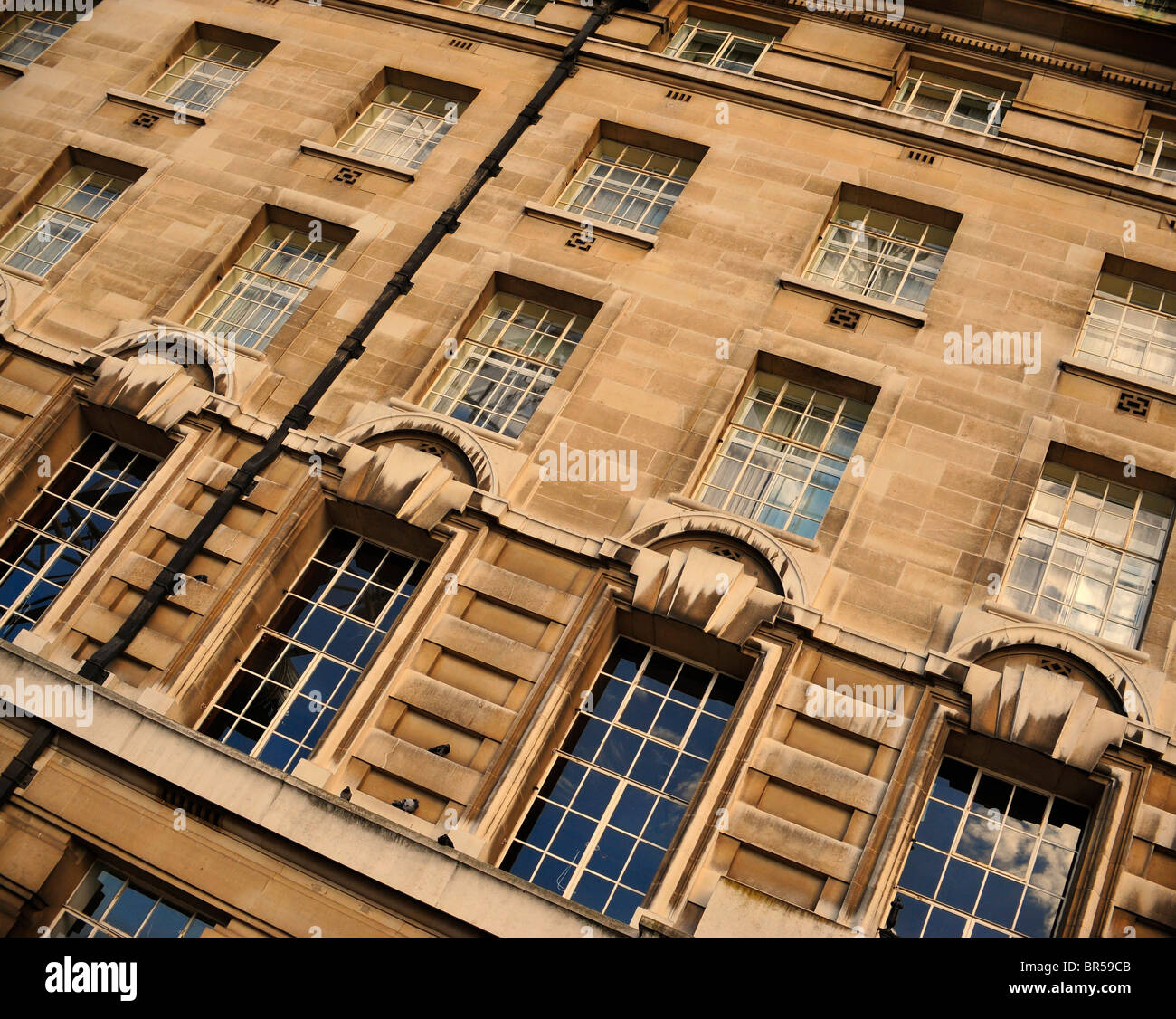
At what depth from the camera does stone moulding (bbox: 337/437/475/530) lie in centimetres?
1678

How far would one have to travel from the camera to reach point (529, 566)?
16.6 meters

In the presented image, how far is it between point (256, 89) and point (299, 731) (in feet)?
44.1

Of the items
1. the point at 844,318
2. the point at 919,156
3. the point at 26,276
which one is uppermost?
the point at 919,156

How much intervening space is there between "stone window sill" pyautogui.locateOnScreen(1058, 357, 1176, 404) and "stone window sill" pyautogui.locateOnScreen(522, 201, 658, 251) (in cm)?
701

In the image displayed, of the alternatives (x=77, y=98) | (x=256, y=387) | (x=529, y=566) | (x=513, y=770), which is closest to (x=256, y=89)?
(x=77, y=98)

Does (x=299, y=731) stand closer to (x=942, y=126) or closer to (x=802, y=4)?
(x=942, y=126)

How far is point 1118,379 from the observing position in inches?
688

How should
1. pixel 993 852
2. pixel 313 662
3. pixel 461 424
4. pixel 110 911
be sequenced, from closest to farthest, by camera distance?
pixel 993 852 < pixel 110 911 < pixel 313 662 < pixel 461 424

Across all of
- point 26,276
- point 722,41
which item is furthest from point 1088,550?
point 26,276

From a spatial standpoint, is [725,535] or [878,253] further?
[878,253]

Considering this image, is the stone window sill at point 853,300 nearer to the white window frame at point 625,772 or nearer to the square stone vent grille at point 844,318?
the square stone vent grille at point 844,318

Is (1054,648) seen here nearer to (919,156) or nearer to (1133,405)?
(1133,405)

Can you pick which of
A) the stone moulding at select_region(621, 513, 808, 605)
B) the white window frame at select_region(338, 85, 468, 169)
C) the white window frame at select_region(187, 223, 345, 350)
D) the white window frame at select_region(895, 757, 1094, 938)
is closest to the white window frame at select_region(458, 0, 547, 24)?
the white window frame at select_region(338, 85, 468, 169)

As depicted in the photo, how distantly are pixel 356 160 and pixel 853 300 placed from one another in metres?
9.53
